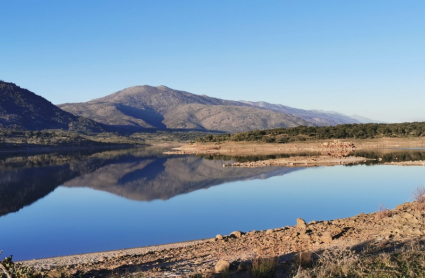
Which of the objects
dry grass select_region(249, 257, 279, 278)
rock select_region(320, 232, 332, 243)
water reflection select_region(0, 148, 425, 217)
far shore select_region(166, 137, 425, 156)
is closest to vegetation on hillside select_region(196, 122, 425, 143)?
A: far shore select_region(166, 137, 425, 156)

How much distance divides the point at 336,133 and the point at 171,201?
169 feet

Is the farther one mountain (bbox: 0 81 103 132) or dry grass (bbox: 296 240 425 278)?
mountain (bbox: 0 81 103 132)

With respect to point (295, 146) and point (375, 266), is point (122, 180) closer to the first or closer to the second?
point (375, 266)

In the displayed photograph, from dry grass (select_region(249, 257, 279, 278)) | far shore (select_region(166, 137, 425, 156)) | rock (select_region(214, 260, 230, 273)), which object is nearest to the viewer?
dry grass (select_region(249, 257, 279, 278))

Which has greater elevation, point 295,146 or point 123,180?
point 295,146

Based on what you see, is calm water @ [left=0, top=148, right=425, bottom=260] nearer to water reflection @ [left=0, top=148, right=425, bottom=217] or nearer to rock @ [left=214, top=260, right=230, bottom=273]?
water reflection @ [left=0, top=148, right=425, bottom=217]

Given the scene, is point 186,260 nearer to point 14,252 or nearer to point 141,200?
point 14,252

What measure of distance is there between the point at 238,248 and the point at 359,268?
4207mm

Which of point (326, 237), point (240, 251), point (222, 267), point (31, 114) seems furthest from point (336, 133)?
point (31, 114)

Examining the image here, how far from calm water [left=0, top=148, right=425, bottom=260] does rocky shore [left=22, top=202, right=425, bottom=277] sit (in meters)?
2.57

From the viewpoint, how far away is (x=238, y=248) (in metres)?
10.5

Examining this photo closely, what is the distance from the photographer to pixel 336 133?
67875mm

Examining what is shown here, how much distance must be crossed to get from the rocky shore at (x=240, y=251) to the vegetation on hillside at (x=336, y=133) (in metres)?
56.6

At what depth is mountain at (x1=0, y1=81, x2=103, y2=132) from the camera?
445 feet
